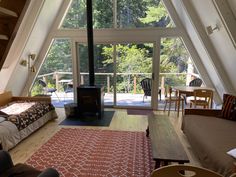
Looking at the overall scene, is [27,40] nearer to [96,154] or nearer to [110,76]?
[110,76]

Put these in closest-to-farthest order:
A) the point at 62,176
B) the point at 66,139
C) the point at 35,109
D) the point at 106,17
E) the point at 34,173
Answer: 1. the point at 34,173
2. the point at 62,176
3. the point at 66,139
4. the point at 35,109
5. the point at 106,17

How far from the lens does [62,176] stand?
249 centimetres

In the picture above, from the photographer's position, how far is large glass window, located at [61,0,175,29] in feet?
17.5

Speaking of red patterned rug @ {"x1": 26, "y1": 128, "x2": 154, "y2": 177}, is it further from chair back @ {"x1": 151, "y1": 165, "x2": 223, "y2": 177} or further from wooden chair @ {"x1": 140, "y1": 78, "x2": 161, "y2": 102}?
wooden chair @ {"x1": 140, "y1": 78, "x2": 161, "y2": 102}

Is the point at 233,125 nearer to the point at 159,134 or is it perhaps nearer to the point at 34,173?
the point at 159,134

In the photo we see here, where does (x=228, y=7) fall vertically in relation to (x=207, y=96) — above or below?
above

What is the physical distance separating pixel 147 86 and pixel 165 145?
3.27m

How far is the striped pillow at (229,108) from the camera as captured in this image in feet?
11.1

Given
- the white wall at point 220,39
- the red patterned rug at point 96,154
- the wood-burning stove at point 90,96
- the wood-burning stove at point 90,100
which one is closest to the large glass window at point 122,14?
the wood-burning stove at point 90,96

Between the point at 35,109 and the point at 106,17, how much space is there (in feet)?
10.3

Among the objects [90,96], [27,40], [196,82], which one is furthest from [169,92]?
[27,40]

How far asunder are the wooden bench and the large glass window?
3094 millimetres

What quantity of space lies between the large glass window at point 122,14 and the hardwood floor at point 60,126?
96.4 inches

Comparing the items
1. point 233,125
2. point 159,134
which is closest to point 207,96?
point 233,125
